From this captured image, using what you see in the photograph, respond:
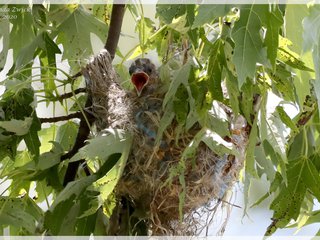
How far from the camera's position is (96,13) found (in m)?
1.60

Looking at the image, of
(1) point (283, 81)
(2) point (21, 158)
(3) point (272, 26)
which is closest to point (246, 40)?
(3) point (272, 26)

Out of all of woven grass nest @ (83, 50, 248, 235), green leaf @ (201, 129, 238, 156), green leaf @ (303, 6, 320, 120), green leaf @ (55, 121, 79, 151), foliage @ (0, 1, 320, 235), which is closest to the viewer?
green leaf @ (303, 6, 320, 120)

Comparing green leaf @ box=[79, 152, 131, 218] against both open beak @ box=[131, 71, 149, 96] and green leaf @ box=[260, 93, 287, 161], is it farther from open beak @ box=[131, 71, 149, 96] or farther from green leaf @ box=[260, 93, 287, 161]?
green leaf @ box=[260, 93, 287, 161]

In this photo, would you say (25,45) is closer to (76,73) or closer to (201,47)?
(76,73)

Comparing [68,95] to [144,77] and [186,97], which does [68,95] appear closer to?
[144,77]

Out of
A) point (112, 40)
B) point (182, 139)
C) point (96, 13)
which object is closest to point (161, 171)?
point (182, 139)

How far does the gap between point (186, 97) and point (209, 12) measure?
0.77ft

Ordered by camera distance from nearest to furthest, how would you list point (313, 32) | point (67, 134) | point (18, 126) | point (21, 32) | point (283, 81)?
point (313, 32) → point (283, 81) → point (18, 126) → point (21, 32) → point (67, 134)

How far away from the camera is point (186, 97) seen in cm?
121

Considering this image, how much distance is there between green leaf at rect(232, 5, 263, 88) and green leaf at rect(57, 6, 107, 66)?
0.50 m

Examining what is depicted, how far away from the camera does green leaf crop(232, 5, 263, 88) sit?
3.40 feet

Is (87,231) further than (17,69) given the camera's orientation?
No

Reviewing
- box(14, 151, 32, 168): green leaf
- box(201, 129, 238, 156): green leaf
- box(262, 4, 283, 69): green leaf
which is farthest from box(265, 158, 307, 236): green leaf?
box(14, 151, 32, 168): green leaf

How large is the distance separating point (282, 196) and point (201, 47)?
0.30 meters
